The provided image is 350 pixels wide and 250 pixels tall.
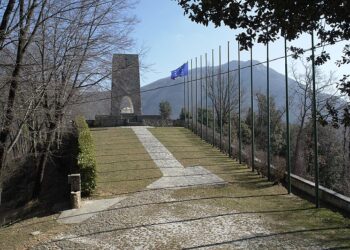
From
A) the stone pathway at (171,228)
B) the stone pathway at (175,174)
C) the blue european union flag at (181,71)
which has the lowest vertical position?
the stone pathway at (171,228)

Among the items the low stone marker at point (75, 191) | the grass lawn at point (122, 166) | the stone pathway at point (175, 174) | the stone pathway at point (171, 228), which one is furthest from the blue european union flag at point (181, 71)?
the low stone marker at point (75, 191)

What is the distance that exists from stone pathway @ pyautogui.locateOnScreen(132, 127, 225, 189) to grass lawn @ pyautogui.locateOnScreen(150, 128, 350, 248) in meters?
0.46

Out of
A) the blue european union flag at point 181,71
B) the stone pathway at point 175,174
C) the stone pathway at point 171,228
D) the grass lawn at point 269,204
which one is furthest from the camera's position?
the blue european union flag at point 181,71

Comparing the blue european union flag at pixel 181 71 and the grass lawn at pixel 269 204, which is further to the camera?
the blue european union flag at pixel 181 71

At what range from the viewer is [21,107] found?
10164mm

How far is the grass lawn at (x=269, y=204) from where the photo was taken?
9.12 metres

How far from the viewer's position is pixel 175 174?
1714cm

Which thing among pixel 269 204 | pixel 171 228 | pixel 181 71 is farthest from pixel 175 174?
pixel 181 71

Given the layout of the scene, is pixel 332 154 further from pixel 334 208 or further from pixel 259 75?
pixel 259 75

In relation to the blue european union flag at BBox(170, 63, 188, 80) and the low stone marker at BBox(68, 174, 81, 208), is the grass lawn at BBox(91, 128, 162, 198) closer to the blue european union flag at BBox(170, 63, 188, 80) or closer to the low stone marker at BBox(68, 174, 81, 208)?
the low stone marker at BBox(68, 174, 81, 208)

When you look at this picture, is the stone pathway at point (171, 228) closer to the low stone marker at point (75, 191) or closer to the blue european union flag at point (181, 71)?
the low stone marker at point (75, 191)

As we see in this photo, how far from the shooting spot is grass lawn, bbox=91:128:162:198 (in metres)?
14.8

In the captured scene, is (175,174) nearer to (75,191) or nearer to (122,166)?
(122,166)

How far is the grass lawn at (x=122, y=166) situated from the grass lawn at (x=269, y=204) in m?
1.89
